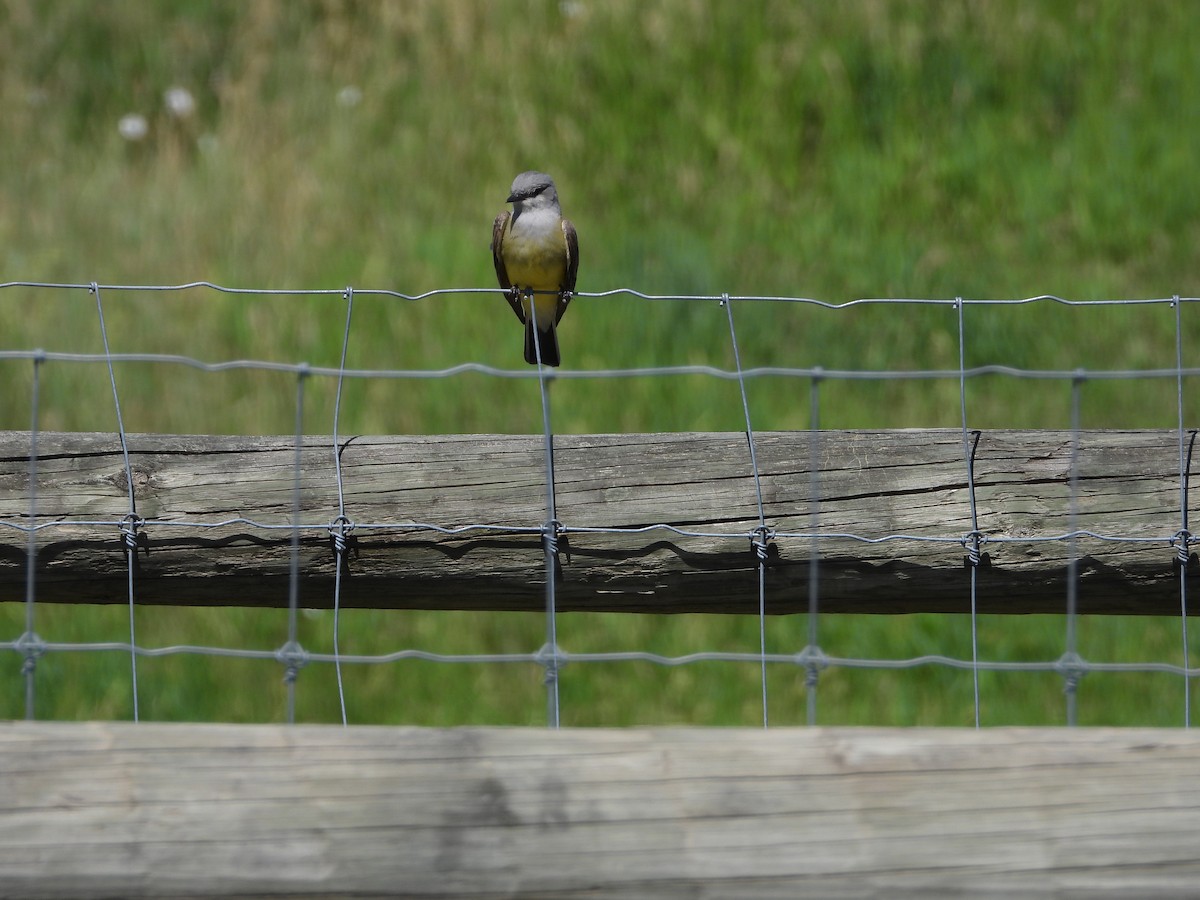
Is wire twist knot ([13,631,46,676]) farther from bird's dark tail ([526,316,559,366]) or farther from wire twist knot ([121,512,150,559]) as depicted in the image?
bird's dark tail ([526,316,559,366])

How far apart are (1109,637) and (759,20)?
16.0ft

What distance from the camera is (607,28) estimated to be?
8.36m

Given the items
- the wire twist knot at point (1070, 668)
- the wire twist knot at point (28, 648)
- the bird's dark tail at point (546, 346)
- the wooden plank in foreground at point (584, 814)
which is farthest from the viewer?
the bird's dark tail at point (546, 346)

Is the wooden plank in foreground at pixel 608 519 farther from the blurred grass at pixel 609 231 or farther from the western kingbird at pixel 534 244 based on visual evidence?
the blurred grass at pixel 609 231

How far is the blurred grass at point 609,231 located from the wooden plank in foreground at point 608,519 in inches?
114

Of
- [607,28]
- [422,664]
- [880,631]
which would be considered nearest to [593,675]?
[422,664]

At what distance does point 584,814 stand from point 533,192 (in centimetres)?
384

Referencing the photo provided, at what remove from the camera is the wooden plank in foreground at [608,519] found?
2.32 m

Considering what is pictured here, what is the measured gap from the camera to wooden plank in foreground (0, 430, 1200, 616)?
2.32m

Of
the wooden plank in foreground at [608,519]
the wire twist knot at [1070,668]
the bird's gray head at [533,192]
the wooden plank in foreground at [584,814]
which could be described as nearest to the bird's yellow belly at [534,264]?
the bird's gray head at [533,192]

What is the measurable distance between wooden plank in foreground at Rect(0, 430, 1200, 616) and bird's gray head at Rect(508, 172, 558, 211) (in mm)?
2736

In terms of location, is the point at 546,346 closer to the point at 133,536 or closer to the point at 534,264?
the point at 534,264

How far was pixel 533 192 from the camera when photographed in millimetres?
4980

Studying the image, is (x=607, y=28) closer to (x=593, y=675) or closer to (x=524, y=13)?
(x=524, y=13)
